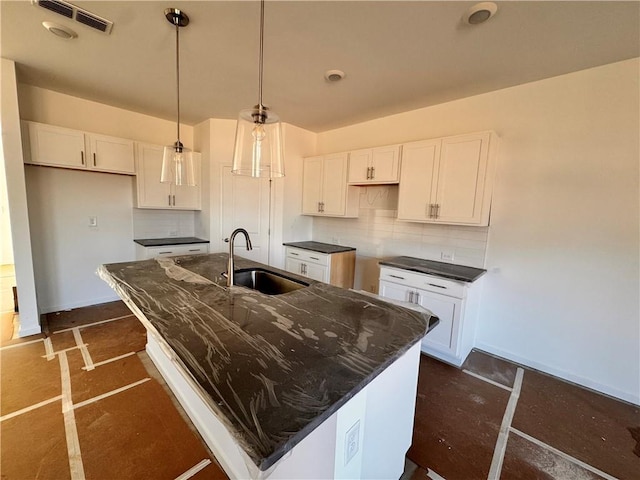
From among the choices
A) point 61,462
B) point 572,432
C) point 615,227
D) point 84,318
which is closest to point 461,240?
point 615,227

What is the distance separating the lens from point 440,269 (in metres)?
2.73

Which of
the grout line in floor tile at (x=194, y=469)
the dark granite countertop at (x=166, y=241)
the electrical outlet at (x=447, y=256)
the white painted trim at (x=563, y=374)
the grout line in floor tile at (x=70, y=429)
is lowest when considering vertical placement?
the grout line in floor tile at (x=194, y=469)

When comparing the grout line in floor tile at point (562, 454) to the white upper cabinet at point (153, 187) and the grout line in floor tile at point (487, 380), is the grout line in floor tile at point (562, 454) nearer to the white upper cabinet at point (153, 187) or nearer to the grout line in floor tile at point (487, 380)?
the grout line in floor tile at point (487, 380)

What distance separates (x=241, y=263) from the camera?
7.90 feet

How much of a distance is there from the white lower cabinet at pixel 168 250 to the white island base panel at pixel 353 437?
236 centimetres

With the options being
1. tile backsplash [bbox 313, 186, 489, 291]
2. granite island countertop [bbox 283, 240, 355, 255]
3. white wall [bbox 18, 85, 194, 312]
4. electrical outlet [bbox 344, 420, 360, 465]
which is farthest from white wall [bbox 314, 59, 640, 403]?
white wall [bbox 18, 85, 194, 312]

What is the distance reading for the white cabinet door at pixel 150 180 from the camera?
11.6ft

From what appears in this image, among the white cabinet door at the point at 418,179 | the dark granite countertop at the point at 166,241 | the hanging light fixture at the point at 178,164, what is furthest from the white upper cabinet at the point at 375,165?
the dark granite countertop at the point at 166,241

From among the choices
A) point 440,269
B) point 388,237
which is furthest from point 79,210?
point 440,269

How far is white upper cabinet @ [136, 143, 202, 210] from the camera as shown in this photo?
3.55m

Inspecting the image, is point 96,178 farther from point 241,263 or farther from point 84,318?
point 241,263

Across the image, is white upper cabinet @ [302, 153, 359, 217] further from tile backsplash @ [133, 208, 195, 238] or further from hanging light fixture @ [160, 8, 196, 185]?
hanging light fixture @ [160, 8, 196, 185]

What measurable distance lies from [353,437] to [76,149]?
13.2 ft

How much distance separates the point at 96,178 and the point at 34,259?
1.19 metres
